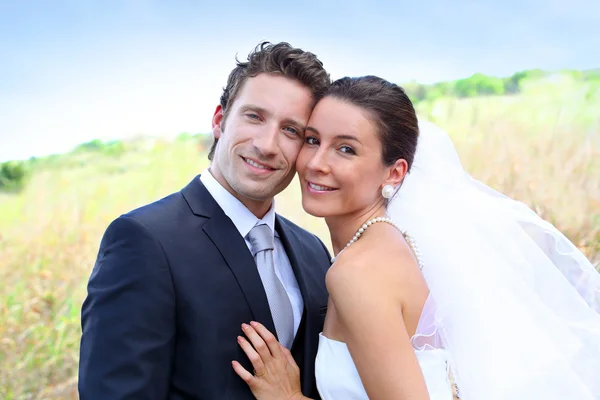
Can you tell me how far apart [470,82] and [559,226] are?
77.2 inches

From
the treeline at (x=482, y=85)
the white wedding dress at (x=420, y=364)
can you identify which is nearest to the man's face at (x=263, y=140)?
the white wedding dress at (x=420, y=364)

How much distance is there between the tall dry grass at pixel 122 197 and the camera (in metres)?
5.38

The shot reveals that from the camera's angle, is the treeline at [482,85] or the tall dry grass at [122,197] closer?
the tall dry grass at [122,197]

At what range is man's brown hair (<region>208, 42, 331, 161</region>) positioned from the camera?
2717 millimetres

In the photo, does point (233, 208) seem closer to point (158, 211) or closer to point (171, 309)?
point (158, 211)

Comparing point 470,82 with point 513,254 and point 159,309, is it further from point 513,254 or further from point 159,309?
point 159,309

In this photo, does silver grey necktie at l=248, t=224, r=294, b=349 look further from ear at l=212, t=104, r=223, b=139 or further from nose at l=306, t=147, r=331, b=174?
ear at l=212, t=104, r=223, b=139

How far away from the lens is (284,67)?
275 cm

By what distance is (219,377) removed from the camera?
7.41 ft

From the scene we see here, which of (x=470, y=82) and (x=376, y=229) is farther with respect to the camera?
(x=470, y=82)

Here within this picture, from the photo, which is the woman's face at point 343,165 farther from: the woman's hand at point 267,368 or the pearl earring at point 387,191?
the woman's hand at point 267,368

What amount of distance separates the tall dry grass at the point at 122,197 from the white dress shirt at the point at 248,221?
322cm

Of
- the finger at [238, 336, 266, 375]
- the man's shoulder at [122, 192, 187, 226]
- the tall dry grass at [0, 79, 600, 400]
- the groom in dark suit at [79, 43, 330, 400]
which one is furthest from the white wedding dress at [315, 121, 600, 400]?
→ the tall dry grass at [0, 79, 600, 400]

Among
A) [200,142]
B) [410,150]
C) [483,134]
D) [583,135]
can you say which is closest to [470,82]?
[483,134]
